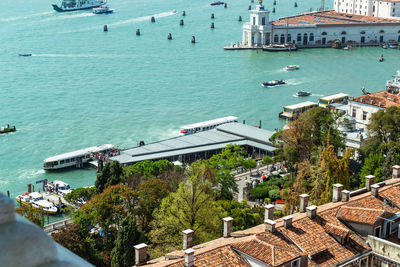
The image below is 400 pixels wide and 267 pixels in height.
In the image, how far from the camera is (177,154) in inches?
1168

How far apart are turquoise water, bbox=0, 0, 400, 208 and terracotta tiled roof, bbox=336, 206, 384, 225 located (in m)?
17.9

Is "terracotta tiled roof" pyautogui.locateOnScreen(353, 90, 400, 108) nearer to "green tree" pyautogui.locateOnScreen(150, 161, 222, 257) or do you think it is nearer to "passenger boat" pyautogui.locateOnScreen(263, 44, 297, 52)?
"green tree" pyautogui.locateOnScreen(150, 161, 222, 257)

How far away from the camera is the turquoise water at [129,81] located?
34.8m

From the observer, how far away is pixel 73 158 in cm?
3052

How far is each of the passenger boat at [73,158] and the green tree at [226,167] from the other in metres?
7.38

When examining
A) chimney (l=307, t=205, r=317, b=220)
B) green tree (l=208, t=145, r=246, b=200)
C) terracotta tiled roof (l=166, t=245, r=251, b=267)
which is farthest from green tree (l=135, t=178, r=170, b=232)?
terracotta tiled roof (l=166, t=245, r=251, b=267)

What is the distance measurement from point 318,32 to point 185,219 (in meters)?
58.3

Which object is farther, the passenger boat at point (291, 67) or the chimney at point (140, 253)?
the passenger boat at point (291, 67)

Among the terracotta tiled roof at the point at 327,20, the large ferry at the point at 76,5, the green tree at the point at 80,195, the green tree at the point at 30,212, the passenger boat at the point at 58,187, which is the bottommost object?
the passenger boat at the point at 58,187

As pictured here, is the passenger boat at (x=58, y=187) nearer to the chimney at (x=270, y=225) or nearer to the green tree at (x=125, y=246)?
→ the green tree at (x=125, y=246)

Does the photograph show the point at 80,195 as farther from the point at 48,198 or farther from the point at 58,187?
the point at 58,187

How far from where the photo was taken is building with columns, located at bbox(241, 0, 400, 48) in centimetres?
6956

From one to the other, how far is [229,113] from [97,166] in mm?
12432

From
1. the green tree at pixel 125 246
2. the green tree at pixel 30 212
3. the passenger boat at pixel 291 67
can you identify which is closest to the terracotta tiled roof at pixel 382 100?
the green tree at pixel 125 246
